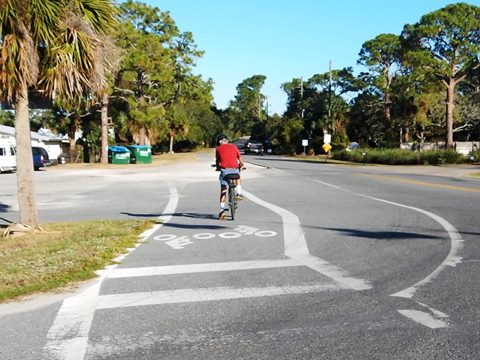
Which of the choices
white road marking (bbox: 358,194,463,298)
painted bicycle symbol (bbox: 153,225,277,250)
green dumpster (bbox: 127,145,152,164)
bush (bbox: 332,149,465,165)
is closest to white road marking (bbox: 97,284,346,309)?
white road marking (bbox: 358,194,463,298)

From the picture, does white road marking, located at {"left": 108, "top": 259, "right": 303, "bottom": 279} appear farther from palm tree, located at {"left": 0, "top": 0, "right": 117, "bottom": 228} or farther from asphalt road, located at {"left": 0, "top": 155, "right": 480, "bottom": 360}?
palm tree, located at {"left": 0, "top": 0, "right": 117, "bottom": 228}

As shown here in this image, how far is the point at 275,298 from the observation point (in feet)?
19.1

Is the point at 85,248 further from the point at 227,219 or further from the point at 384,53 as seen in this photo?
the point at 384,53

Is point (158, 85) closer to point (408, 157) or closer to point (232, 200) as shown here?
point (408, 157)

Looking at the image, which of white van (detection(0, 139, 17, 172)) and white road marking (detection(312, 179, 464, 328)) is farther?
white van (detection(0, 139, 17, 172))

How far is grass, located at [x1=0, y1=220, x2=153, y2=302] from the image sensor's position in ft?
21.0

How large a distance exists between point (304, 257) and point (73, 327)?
377 centimetres

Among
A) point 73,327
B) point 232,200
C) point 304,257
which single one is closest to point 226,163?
point 232,200

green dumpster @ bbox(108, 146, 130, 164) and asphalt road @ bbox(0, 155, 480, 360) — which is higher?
green dumpster @ bbox(108, 146, 130, 164)

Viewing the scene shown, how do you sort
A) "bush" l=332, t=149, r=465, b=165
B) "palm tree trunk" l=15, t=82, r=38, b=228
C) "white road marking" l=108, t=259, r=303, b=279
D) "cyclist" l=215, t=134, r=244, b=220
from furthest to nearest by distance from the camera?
"bush" l=332, t=149, r=465, b=165
"cyclist" l=215, t=134, r=244, b=220
"palm tree trunk" l=15, t=82, r=38, b=228
"white road marking" l=108, t=259, r=303, b=279

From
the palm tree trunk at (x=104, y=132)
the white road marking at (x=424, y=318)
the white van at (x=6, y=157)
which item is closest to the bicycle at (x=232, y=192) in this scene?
the white road marking at (x=424, y=318)

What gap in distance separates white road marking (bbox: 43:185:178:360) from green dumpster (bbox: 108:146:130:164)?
132 feet

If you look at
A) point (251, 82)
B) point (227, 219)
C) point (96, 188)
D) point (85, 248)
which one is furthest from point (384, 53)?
point (251, 82)

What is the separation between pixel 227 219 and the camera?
1202 centimetres
